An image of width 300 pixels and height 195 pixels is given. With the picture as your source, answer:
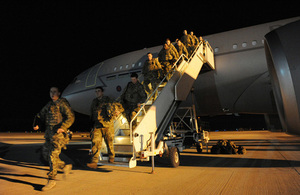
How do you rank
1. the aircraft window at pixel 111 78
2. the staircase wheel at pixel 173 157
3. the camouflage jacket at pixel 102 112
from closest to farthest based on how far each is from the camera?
the camouflage jacket at pixel 102 112 < the staircase wheel at pixel 173 157 < the aircraft window at pixel 111 78

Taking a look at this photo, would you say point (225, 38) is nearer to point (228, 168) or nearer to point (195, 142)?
point (195, 142)

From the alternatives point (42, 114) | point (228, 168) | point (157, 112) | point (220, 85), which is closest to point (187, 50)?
point (220, 85)

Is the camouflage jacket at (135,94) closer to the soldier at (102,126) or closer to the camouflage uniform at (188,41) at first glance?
the soldier at (102,126)

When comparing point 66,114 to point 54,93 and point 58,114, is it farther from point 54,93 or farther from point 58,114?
point 54,93

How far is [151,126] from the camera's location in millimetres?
5926

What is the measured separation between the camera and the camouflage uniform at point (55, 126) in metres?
4.75

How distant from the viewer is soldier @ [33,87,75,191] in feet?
15.5

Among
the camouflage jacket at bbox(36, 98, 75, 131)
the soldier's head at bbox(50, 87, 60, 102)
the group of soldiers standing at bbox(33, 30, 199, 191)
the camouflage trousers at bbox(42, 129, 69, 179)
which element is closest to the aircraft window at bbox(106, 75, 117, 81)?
the group of soldiers standing at bbox(33, 30, 199, 191)

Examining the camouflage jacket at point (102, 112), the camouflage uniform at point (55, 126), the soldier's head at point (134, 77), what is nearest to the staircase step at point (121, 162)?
the camouflage jacket at point (102, 112)

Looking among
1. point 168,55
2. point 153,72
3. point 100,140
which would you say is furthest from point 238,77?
point 100,140

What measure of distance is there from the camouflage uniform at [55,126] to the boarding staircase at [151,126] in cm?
133

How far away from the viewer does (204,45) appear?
34.0 ft

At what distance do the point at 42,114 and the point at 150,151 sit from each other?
276 cm

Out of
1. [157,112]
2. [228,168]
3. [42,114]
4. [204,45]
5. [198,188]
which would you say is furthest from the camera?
[204,45]
